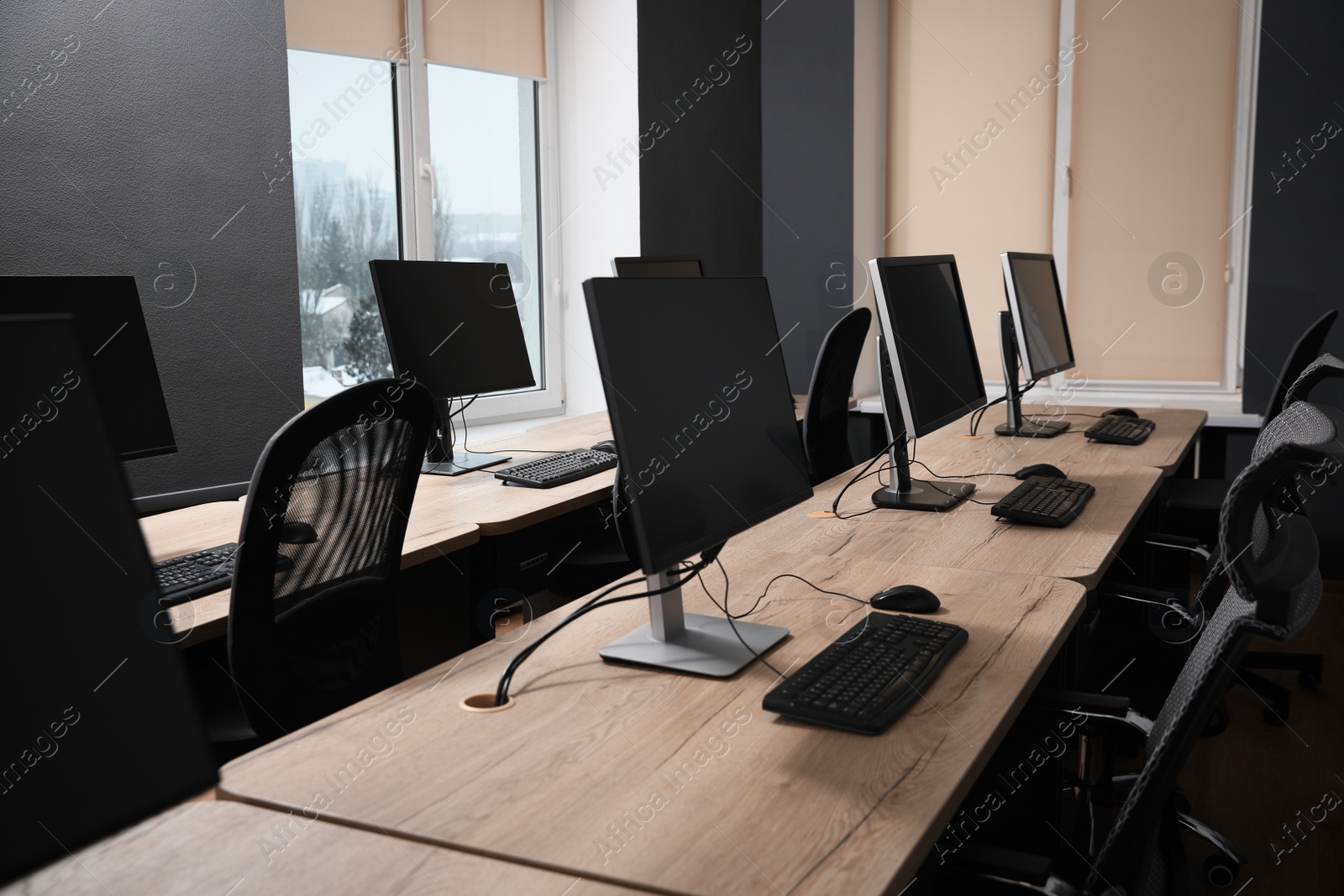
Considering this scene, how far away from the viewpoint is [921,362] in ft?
7.70

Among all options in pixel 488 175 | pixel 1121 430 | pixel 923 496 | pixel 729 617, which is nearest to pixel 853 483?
pixel 923 496

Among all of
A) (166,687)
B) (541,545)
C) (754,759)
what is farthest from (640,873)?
(541,545)

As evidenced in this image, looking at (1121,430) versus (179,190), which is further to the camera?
(1121,430)

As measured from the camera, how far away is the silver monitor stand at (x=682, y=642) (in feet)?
4.80

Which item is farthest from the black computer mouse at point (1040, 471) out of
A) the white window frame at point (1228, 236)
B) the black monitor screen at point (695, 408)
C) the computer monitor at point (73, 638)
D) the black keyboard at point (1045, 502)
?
the computer monitor at point (73, 638)

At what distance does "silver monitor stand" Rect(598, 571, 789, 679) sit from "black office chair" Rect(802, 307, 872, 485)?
75.7 inches

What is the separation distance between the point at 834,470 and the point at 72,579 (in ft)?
11.1

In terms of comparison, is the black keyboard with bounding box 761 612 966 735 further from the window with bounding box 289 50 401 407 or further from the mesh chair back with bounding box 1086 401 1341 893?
the window with bounding box 289 50 401 407

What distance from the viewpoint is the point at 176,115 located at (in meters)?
3.21

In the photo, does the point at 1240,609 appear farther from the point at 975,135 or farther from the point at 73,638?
the point at 975,135

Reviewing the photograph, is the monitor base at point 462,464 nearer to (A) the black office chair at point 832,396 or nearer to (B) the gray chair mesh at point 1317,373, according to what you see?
(A) the black office chair at point 832,396

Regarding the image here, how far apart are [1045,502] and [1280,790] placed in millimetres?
1032

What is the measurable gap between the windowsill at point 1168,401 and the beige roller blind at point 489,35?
7.28 feet

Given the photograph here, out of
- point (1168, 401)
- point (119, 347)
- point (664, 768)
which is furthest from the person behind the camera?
point (1168, 401)
